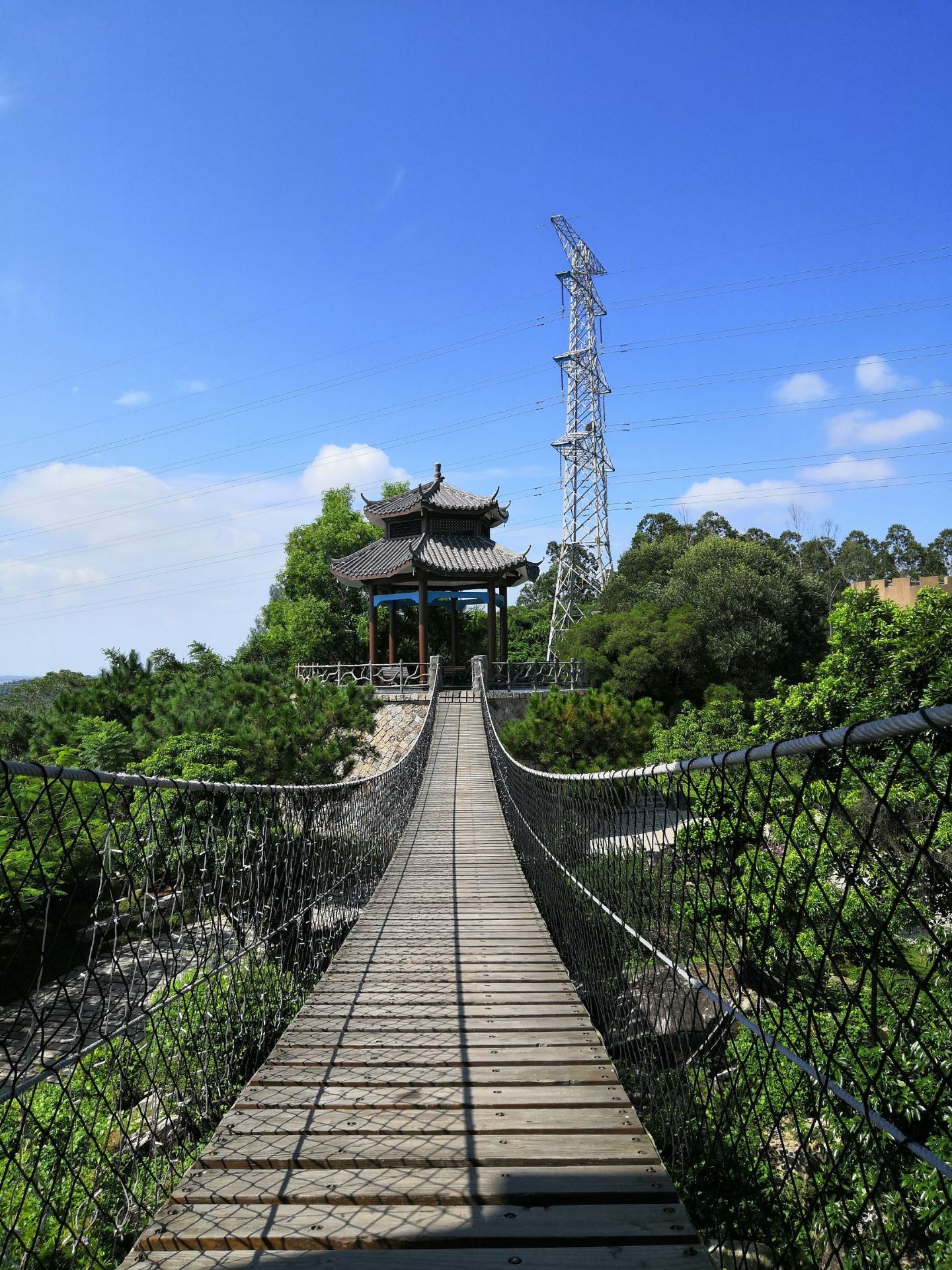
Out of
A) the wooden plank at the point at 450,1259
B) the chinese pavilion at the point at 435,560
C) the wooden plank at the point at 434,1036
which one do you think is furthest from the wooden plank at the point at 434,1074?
the chinese pavilion at the point at 435,560

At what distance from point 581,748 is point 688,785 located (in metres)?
9.35

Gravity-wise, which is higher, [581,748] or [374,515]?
[374,515]

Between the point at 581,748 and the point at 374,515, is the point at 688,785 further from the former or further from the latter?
the point at 374,515

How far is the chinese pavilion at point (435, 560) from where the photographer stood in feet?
51.9

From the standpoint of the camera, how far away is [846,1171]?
431cm

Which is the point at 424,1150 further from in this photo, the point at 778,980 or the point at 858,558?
the point at 858,558

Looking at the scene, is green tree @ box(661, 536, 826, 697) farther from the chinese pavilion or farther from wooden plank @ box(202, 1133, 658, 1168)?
wooden plank @ box(202, 1133, 658, 1168)

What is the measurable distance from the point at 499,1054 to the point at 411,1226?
101 cm

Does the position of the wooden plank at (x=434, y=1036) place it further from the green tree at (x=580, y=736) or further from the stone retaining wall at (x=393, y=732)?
the stone retaining wall at (x=393, y=732)

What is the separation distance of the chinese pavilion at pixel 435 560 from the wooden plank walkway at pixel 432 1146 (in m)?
12.2

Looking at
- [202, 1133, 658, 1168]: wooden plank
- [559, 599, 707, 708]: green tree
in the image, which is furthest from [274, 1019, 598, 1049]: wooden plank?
[559, 599, 707, 708]: green tree

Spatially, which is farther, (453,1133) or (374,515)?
(374,515)

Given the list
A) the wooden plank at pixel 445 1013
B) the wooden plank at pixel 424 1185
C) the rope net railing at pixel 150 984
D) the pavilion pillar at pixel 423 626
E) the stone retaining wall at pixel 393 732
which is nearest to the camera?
the rope net railing at pixel 150 984

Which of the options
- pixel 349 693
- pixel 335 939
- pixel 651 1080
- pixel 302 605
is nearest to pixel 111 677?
pixel 349 693
